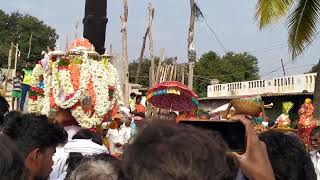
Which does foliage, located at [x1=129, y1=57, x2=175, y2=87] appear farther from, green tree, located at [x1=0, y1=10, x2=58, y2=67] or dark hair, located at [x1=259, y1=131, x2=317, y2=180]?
dark hair, located at [x1=259, y1=131, x2=317, y2=180]

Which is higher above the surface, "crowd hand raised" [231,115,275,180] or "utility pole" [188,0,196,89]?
"utility pole" [188,0,196,89]

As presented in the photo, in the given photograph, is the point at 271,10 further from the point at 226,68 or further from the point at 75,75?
the point at 226,68

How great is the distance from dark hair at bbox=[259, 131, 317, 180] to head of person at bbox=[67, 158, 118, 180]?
0.75 m

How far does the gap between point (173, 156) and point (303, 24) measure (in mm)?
12171

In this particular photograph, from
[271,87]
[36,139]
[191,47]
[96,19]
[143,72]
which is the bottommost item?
[36,139]

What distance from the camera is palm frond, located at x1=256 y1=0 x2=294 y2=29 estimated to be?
1264cm

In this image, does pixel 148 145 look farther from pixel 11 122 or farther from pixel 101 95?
pixel 101 95

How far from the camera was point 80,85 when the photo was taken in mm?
5410

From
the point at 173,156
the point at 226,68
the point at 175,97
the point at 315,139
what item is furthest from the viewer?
the point at 226,68

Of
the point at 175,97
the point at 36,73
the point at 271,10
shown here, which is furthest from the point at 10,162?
the point at 271,10

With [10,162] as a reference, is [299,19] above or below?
above

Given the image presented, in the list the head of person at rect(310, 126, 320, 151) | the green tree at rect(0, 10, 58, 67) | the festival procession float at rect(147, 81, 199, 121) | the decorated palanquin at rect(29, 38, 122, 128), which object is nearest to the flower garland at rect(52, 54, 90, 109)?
the decorated palanquin at rect(29, 38, 122, 128)

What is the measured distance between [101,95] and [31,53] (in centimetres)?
5226

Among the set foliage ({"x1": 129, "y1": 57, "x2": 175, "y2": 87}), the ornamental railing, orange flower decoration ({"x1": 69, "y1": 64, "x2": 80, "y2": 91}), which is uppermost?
foliage ({"x1": 129, "y1": 57, "x2": 175, "y2": 87})
